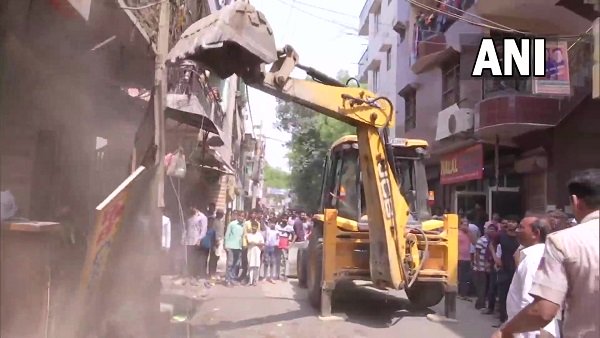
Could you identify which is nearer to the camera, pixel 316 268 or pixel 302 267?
pixel 316 268

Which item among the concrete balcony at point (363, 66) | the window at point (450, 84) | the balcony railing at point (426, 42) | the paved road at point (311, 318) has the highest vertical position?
the concrete balcony at point (363, 66)

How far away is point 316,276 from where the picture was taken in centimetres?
974

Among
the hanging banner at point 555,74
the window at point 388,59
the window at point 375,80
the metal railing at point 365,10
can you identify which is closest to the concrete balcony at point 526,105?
the hanging banner at point 555,74

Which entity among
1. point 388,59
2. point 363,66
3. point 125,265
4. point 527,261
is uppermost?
point 363,66

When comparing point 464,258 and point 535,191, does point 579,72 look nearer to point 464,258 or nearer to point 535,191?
point 535,191

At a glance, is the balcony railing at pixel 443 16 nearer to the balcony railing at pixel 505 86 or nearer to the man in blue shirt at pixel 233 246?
the balcony railing at pixel 505 86

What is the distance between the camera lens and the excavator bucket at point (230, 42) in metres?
5.84

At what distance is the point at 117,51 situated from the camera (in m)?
7.91

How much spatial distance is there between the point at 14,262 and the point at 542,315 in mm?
3138

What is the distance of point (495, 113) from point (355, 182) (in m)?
6.51

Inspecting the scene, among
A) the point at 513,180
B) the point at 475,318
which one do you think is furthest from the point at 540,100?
the point at 475,318

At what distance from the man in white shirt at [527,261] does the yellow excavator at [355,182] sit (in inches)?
121

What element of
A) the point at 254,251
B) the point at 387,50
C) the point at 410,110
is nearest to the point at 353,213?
the point at 254,251

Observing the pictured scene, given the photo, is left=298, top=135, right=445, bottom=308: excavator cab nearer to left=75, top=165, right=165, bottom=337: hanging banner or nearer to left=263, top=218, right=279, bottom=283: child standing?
left=75, top=165, right=165, bottom=337: hanging banner
